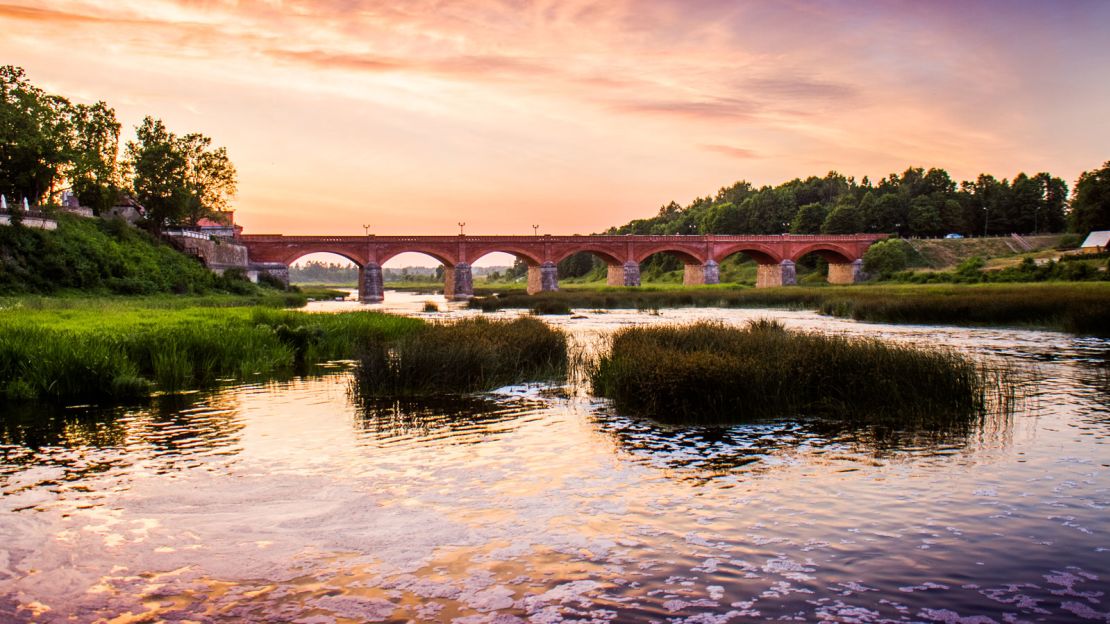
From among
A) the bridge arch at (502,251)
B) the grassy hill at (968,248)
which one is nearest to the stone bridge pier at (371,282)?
the bridge arch at (502,251)

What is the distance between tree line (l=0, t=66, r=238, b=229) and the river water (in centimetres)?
5274

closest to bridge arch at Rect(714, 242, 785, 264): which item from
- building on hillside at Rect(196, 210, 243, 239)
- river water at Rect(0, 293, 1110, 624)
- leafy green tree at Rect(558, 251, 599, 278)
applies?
building on hillside at Rect(196, 210, 243, 239)

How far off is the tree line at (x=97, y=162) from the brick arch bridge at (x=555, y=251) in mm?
8352

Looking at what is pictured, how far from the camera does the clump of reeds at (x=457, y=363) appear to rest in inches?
664

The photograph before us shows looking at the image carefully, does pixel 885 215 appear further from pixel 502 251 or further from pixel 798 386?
pixel 798 386

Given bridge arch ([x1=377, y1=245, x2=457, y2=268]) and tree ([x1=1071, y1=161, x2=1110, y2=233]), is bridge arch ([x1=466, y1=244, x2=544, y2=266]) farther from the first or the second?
tree ([x1=1071, y1=161, x2=1110, y2=233])

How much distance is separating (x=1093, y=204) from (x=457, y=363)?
106 metres

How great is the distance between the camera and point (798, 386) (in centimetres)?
1491

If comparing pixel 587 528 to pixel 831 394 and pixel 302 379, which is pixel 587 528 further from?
pixel 302 379

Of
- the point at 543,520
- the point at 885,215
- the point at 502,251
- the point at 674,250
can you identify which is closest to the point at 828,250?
the point at 674,250

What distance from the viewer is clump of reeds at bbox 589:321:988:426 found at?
13734mm

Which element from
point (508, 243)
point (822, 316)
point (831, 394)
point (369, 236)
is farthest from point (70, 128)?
point (831, 394)

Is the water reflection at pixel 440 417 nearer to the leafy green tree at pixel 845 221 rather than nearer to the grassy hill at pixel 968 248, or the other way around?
the grassy hill at pixel 968 248

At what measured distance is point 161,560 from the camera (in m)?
7.38
